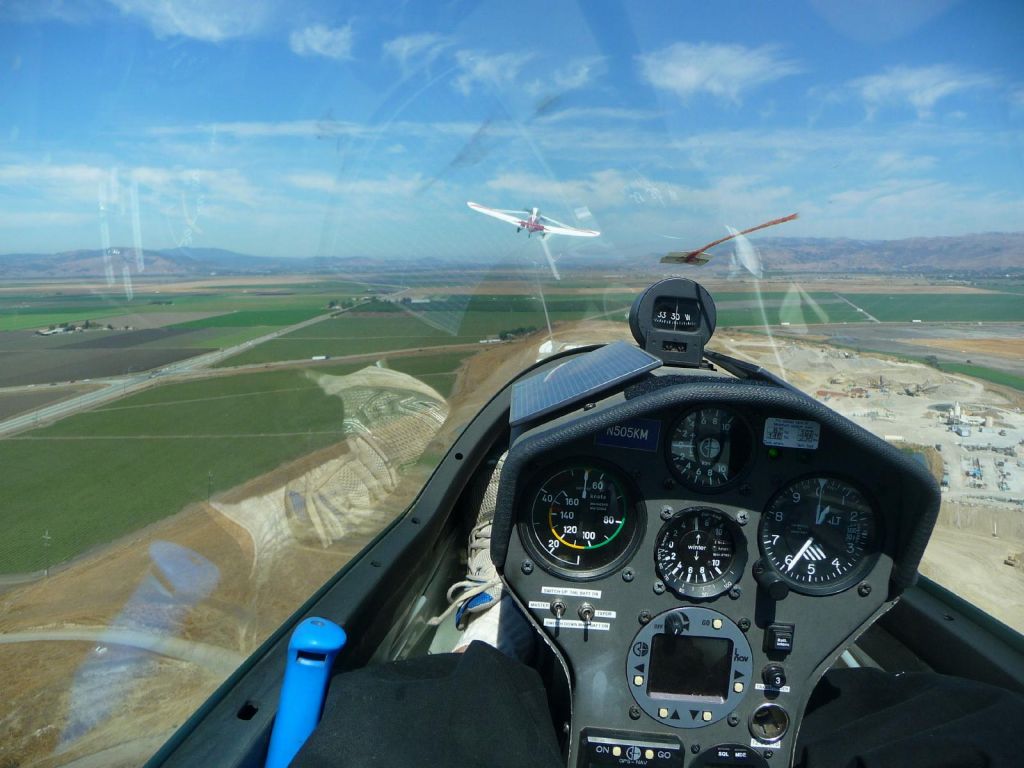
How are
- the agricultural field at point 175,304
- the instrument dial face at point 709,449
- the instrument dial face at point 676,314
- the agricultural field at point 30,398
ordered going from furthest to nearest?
the agricultural field at point 175,304
the instrument dial face at point 676,314
the agricultural field at point 30,398
the instrument dial face at point 709,449

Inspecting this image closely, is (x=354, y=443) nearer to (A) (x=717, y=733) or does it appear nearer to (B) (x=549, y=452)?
(B) (x=549, y=452)

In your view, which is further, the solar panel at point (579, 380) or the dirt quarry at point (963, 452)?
the dirt quarry at point (963, 452)

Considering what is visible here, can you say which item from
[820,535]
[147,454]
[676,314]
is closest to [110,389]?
[147,454]

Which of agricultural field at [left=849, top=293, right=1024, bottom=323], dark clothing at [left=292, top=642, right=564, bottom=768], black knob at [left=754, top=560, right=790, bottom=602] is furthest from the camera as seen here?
agricultural field at [left=849, top=293, right=1024, bottom=323]

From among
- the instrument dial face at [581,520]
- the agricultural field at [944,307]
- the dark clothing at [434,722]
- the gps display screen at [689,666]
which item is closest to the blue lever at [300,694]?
the dark clothing at [434,722]

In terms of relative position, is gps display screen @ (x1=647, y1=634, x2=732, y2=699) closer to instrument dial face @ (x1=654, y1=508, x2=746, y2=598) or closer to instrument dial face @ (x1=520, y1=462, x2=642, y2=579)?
instrument dial face @ (x1=654, y1=508, x2=746, y2=598)

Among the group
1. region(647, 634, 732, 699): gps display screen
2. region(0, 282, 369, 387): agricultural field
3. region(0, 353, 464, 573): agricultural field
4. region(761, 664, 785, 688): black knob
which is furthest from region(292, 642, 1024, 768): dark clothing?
Result: region(0, 282, 369, 387): agricultural field

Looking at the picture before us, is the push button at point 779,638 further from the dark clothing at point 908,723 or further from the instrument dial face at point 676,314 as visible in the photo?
the instrument dial face at point 676,314
